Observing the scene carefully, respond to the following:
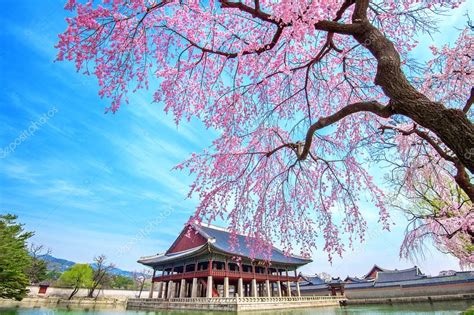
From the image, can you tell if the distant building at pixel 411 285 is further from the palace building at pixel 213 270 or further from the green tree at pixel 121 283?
the green tree at pixel 121 283

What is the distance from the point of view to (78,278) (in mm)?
34594

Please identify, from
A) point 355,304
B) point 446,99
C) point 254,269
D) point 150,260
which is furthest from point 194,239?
point 446,99

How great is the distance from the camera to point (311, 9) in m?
3.04

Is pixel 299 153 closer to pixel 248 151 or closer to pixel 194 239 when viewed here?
pixel 248 151

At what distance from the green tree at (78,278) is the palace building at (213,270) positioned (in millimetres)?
10974

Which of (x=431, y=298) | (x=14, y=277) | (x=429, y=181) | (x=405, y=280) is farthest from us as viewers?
(x=405, y=280)

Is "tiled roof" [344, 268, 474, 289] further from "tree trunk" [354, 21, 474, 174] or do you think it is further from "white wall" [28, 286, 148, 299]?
"tree trunk" [354, 21, 474, 174]

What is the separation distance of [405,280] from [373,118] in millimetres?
35104

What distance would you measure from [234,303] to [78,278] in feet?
89.3

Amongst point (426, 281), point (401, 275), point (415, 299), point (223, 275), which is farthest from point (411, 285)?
point (223, 275)

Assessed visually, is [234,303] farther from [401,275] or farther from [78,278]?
[78,278]

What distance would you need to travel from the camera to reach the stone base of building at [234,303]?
59.2 feet

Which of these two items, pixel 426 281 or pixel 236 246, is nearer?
pixel 236 246

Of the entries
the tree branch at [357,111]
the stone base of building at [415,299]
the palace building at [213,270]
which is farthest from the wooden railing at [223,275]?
the tree branch at [357,111]
